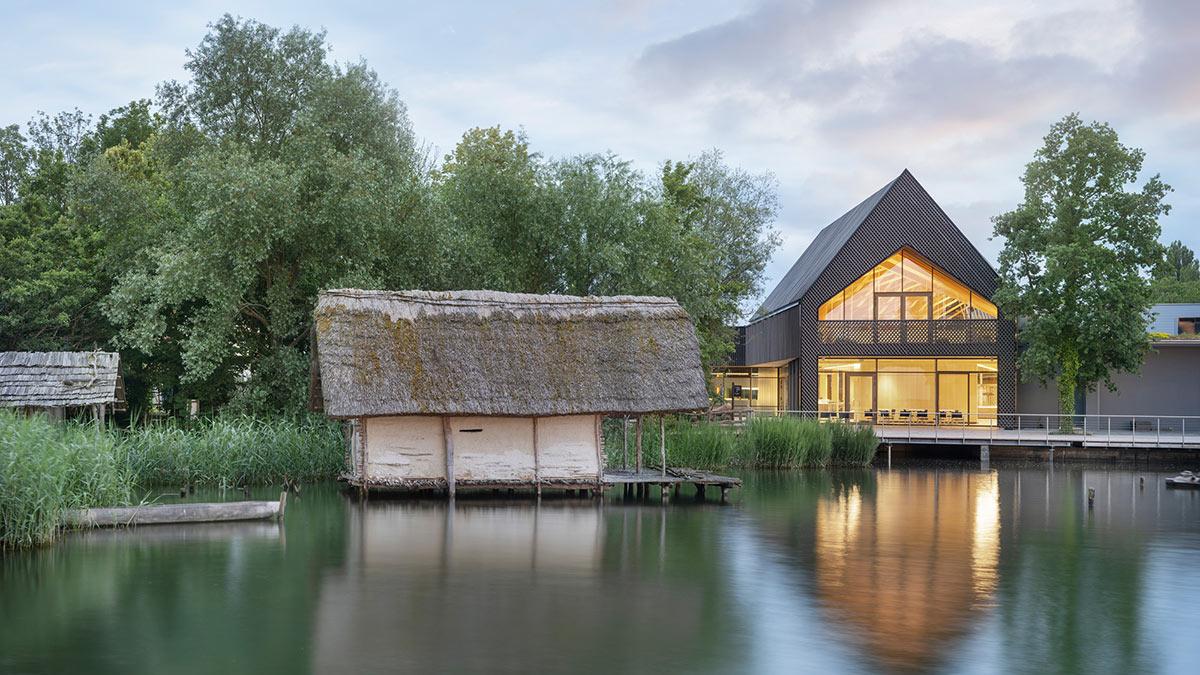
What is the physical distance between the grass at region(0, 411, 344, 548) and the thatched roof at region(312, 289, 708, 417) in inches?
58.8

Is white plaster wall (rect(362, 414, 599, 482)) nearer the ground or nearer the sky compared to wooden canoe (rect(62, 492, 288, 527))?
nearer the sky

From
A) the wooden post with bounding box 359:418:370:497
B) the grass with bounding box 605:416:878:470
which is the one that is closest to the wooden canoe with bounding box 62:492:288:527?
the wooden post with bounding box 359:418:370:497

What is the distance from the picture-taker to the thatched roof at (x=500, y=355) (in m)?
21.3

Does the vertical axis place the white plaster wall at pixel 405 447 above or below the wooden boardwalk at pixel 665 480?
above

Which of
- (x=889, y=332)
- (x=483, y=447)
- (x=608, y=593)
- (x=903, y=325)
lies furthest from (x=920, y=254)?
(x=608, y=593)

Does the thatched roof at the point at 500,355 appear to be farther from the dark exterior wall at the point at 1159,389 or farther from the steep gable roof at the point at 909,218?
the dark exterior wall at the point at 1159,389

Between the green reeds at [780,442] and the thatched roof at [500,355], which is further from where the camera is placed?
the green reeds at [780,442]

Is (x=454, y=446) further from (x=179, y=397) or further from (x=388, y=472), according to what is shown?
(x=179, y=397)

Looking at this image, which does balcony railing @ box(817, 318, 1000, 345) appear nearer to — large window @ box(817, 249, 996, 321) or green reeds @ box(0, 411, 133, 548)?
large window @ box(817, 249, 996, 321)

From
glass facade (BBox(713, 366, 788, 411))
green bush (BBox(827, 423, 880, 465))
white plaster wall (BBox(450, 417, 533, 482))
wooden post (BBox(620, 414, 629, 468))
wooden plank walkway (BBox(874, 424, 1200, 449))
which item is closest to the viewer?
white plaster wall (BBox(450, 417, 533, 482))

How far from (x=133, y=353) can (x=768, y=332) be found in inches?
1013

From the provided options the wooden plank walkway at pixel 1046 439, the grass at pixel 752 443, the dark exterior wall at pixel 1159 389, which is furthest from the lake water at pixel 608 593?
the dark exterior wall at pixel 1159 389

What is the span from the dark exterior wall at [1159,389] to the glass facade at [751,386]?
1328 cm

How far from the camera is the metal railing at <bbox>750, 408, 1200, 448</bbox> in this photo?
34.3 metres
